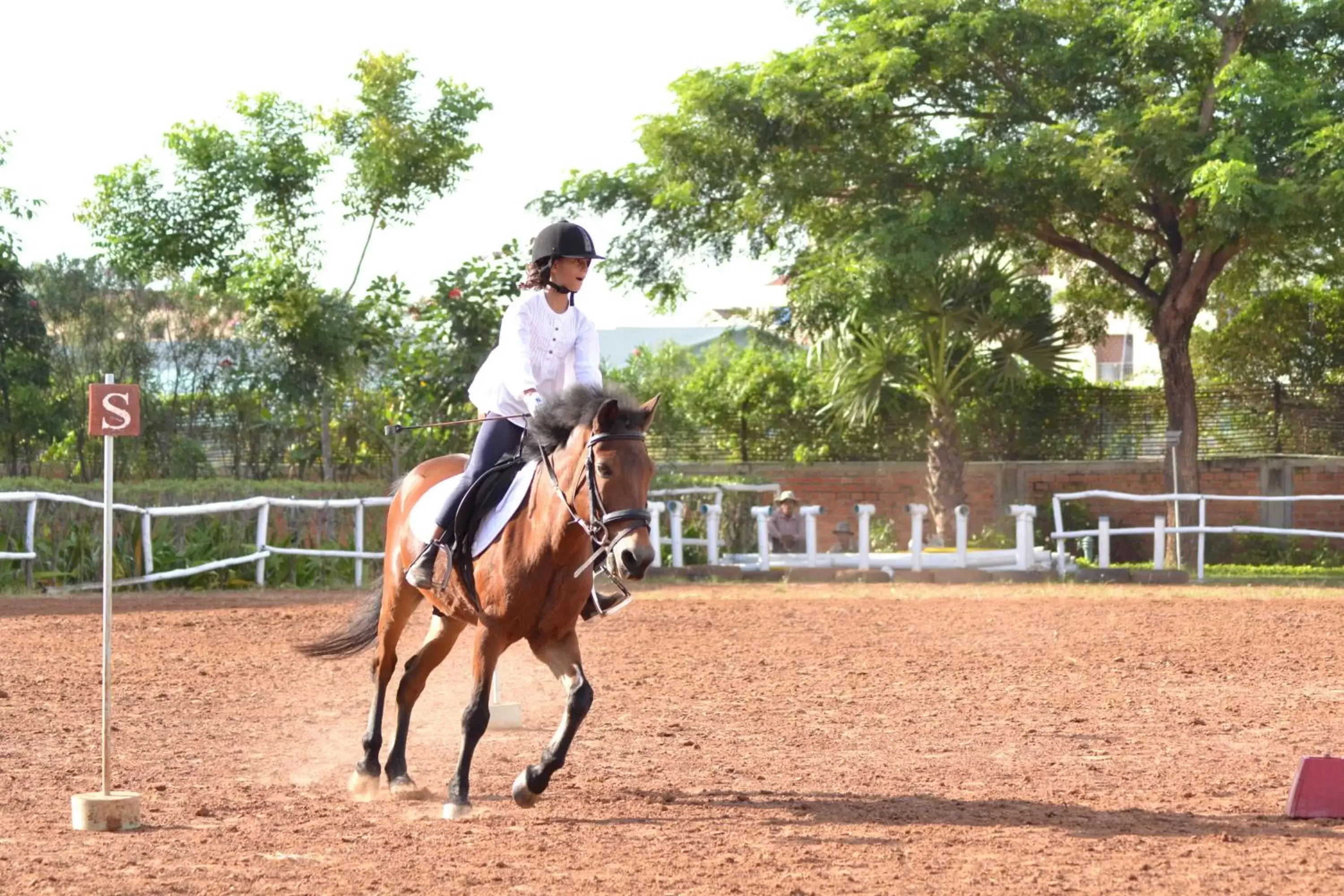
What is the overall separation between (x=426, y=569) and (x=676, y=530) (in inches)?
511

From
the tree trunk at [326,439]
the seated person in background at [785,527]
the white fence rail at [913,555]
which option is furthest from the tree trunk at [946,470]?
the tree trunk at [326,439]

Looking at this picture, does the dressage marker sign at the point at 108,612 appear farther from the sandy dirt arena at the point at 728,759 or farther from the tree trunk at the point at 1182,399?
the tree trunk at the point at 1182,399

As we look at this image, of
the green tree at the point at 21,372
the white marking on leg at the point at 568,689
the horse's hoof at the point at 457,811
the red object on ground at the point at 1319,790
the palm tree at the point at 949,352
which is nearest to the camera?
the red object on ground at the point at 1319,790

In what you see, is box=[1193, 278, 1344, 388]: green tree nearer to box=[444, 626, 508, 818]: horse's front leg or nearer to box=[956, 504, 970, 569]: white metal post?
box=[956, 504, 970, 569]: white metal post

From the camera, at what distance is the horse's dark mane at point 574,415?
21.6 feet

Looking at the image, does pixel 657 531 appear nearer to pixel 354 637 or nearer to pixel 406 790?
pixel 354 637

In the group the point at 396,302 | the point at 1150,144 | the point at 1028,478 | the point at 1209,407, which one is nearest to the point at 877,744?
the point at 1150,144

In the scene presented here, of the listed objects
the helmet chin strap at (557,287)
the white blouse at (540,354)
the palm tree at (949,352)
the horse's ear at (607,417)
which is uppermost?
the palm tree at (949,352)

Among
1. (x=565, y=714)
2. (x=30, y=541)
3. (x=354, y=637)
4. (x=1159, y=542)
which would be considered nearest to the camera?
(x=565, y=714)

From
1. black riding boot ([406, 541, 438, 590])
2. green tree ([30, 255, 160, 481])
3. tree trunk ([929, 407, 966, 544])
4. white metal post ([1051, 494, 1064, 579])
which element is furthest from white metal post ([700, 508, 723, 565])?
black riding boot ([406, 541, 438, 590])

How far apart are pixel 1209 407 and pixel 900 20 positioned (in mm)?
9205

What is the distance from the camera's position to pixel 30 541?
16.6 metres

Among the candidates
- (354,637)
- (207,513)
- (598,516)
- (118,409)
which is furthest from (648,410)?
(207,513)

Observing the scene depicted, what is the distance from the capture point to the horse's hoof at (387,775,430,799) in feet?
23.5
